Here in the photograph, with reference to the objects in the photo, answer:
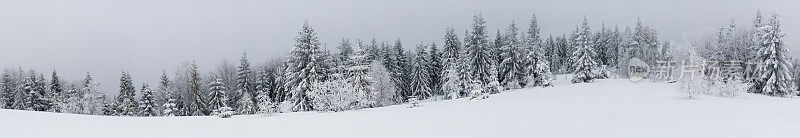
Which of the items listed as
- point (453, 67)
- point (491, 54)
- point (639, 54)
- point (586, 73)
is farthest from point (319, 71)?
point (639, 54)

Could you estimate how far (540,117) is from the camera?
19.9 m

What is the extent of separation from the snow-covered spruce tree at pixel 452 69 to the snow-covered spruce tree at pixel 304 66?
1845cm

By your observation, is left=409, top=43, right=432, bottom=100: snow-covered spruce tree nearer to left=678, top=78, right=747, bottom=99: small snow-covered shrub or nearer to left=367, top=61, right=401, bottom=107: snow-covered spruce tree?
left=367, top=61, right=401, bottom=107: snow-covered spruce tree

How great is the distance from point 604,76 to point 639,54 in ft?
28.2

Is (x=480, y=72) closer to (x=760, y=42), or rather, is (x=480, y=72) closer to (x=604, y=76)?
(x=604, y=76)

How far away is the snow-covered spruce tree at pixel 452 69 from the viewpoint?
5580cm

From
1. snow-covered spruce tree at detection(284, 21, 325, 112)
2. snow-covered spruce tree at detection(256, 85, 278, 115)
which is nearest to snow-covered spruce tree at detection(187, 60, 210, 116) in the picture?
snow-covered spruce tree at detection(284, 21, 325, 112)

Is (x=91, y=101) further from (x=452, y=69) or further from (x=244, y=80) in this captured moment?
(x=452, y=69)

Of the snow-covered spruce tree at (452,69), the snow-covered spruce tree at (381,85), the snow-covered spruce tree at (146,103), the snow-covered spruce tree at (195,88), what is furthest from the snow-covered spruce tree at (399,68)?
the snow-covered spruce tree at (146,103)

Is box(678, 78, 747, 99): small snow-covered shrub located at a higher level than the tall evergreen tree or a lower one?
lower

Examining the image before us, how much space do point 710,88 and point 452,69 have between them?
92.9 feet

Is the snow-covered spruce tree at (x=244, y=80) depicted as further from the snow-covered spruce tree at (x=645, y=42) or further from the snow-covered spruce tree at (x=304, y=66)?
the snow-covered spruce tree at (x=645, y=42)

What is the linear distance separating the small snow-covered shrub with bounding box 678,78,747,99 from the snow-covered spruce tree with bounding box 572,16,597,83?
23.5 m

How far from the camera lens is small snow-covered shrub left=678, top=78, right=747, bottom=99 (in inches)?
1187
